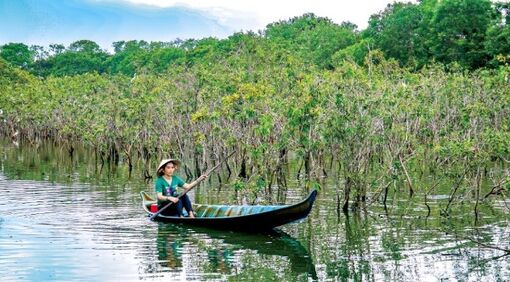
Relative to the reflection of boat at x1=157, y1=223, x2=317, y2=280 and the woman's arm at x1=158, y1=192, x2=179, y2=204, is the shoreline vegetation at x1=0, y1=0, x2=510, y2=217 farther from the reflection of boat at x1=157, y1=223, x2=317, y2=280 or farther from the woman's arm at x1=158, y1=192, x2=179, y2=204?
the reflection of boat at x1=157, y1=223, x2=317, y2=280

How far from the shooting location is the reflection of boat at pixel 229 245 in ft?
46.1

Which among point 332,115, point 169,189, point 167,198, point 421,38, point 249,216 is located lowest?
point 249,216

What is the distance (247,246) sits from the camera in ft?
51.6

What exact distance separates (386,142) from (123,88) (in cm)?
2240

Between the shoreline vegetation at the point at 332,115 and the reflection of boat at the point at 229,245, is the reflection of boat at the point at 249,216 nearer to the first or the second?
the reflection of boat at the point at 229,245

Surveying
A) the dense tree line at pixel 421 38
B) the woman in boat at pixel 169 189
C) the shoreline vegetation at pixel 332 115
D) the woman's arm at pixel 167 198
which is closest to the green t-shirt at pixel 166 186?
the woman in boat at pixel 169 189

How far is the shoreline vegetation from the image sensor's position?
1925 centimetres

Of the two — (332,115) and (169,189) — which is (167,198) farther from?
(332,115)

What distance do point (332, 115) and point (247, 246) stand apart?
14.4 ft

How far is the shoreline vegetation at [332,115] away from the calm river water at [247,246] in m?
1.19

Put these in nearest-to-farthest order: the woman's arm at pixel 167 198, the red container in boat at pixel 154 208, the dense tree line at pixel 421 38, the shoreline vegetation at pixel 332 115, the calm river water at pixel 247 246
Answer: the calm river water at pixel 247 246
the woman's arm at pixel 167 198
the red container in boat at pixel 154 208
the shoreline vegetation at pixel 332 115
the dense tree line at pixel 421 38

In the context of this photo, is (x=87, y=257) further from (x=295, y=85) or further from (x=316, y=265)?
(x=295, y=85)

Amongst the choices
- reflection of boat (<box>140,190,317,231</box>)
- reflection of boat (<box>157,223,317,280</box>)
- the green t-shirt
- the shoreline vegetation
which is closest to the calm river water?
reflection of boat (<box>157,223,317,280</box>)

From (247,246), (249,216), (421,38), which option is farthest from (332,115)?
(421,38)
